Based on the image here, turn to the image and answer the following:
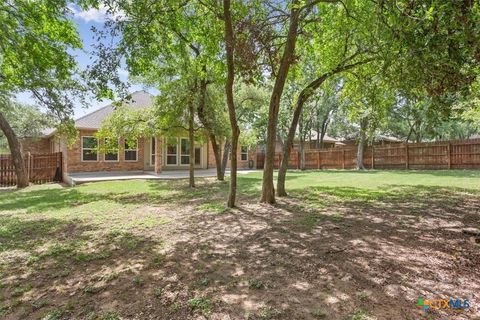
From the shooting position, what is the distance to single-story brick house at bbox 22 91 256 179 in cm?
1636

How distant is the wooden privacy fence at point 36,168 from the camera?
1348 centimetres

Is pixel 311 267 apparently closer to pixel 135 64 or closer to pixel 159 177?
pixel 135 64

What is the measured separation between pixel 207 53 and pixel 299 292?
6.74 m

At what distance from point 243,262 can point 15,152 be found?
13.4 meters

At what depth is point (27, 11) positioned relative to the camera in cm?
697

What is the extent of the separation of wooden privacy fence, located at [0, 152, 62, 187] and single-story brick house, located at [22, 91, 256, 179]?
1.88ft

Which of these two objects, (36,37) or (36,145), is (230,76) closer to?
(36,37)

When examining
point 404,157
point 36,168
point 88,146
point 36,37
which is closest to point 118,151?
point 88,146

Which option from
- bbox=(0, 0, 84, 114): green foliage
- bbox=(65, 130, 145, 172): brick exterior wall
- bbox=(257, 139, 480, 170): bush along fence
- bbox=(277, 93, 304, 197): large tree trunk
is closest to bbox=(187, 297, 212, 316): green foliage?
bbox=(277, 93, 304, 197): large tree trunk

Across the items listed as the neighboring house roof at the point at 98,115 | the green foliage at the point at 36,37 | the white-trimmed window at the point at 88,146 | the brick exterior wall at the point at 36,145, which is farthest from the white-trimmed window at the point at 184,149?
the green foliage at the point at 36,37

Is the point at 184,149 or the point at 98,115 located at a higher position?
the point at 98,115

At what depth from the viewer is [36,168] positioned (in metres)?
14.6

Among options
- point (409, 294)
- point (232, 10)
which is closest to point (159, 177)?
point (232, 10)

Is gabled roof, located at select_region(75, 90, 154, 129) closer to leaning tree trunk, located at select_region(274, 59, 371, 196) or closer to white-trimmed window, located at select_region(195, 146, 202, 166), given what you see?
white-trimmed window, located at select_region(195, 146, 202, 166)
